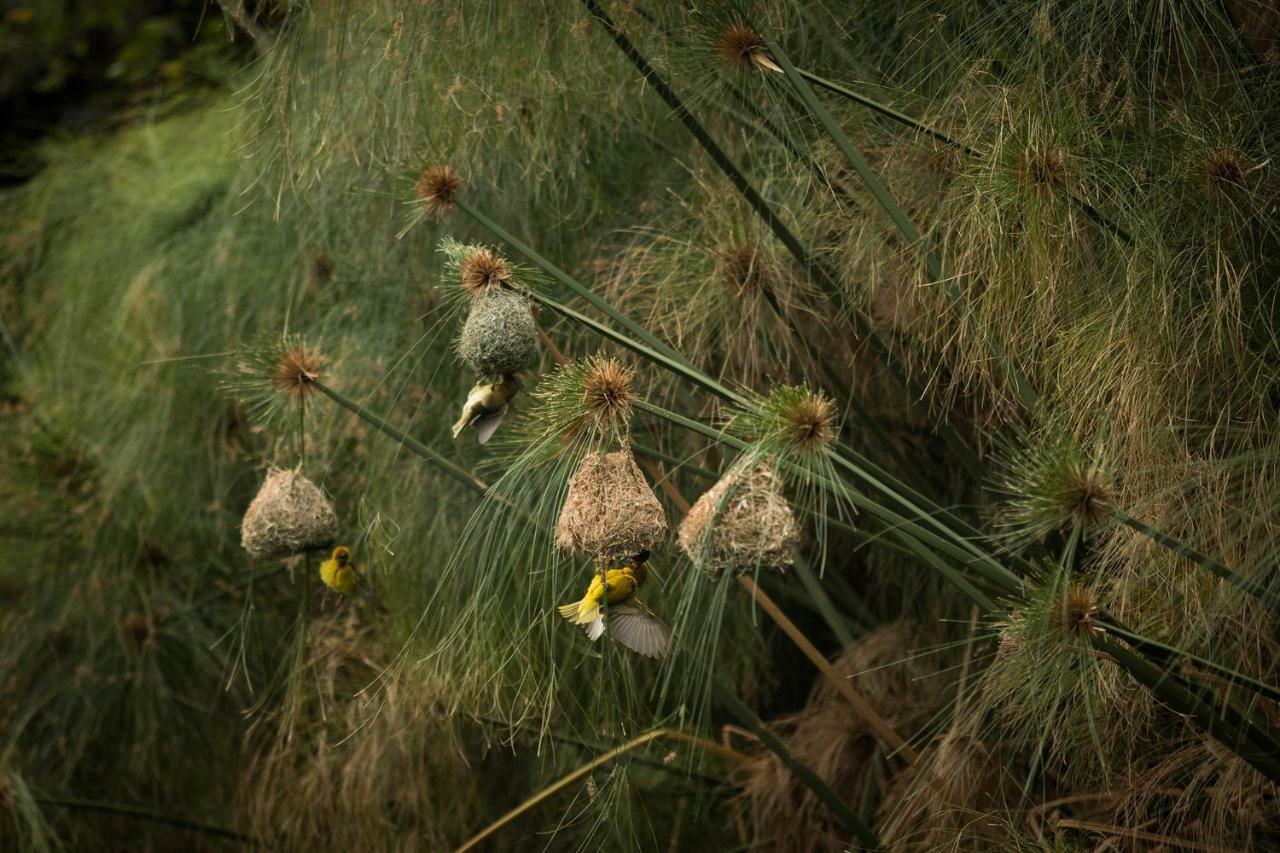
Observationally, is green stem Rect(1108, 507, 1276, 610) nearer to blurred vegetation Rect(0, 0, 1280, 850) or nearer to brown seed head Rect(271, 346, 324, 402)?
blurred vegetation Rect(0, 0, 1280, 850)

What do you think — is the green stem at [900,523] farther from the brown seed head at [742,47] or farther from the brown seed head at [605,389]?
the brown seed head at [742,47]

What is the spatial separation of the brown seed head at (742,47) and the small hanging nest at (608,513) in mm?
496

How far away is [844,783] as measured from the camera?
6.69 ft

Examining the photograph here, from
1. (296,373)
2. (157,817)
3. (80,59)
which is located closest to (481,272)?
(296,373)

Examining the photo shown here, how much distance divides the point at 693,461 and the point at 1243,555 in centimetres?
73

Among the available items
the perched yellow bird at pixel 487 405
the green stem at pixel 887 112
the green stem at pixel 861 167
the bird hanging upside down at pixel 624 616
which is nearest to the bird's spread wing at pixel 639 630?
the bird hanging upside down at pixel 624 616

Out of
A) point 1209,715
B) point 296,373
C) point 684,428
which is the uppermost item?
point 296,373

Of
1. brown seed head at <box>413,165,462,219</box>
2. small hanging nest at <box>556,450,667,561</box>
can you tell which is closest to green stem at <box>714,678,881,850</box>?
small hanging nest at <box>556,450,667,561</box>

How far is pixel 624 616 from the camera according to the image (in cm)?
123

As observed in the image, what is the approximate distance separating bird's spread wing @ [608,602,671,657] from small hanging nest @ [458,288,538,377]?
0.89ft

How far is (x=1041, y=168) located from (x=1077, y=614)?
54 cm

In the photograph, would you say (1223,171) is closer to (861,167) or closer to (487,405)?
(861,167)

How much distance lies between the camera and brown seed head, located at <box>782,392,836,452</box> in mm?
1063

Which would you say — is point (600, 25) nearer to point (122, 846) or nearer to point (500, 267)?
point (500, 267)
